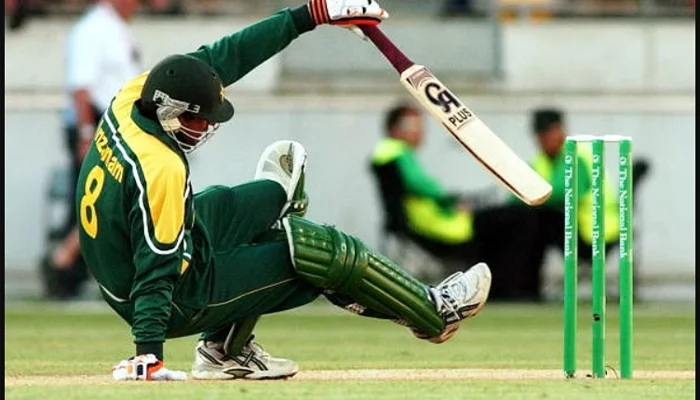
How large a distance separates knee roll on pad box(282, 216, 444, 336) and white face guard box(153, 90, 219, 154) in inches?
16.0

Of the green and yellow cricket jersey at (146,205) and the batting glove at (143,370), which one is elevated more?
the green and yellow cricket jersey at (146,205)

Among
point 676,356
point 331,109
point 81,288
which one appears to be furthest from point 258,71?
point 676,356

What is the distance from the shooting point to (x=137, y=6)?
534 inches

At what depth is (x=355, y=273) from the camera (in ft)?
19.6

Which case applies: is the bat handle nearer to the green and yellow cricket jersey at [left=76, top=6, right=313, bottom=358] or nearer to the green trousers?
the green and yellow cricket jersey at [left=76, top=6, right=313, bottom=358]

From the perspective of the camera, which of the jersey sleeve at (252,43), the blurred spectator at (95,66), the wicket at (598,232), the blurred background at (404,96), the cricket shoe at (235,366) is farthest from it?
the blurred background at (404,96)

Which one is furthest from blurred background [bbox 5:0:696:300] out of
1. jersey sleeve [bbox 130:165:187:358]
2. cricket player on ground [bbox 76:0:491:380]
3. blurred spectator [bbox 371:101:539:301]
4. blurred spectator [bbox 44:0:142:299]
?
jersey sleeve [bbox 130:165:187:358]

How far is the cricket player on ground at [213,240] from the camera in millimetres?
5699

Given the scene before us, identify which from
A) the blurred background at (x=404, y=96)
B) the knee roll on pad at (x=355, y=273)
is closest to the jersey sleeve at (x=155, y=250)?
the knee roll on pad at (x=355, y=273)

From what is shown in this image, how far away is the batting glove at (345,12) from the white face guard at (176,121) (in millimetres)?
544

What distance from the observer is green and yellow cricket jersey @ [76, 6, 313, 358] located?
566cm

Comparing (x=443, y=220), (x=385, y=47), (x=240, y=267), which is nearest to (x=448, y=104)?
(x=385, y=47)

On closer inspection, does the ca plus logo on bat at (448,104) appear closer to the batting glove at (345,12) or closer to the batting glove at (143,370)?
the batting glove at (345,12)

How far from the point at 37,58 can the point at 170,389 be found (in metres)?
8.06
